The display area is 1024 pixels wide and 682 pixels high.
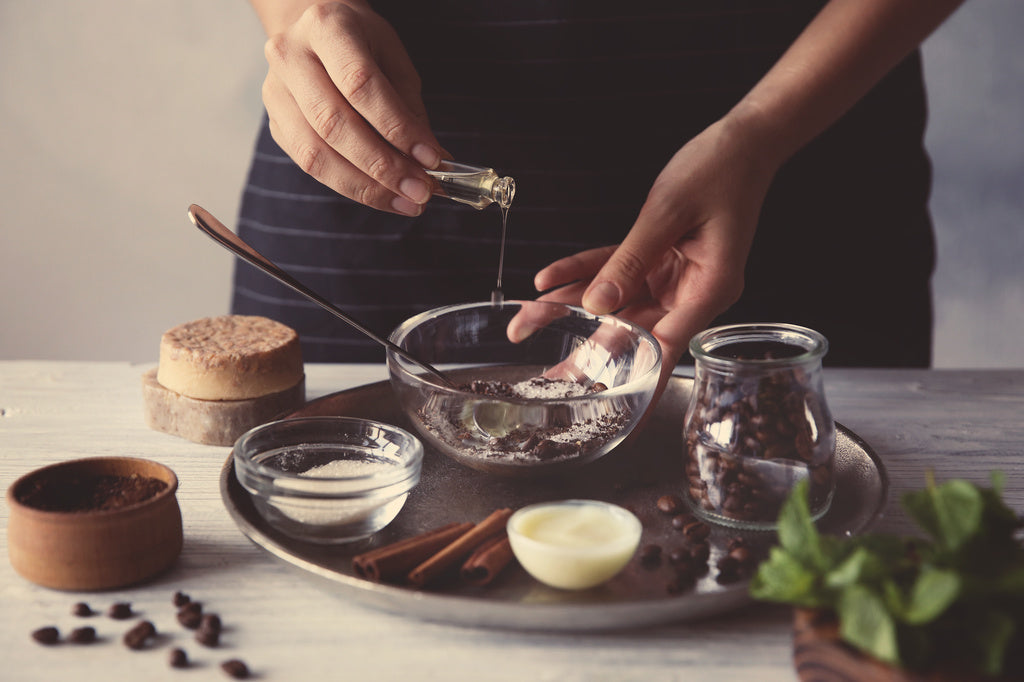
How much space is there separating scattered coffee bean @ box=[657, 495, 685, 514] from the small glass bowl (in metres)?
0.35

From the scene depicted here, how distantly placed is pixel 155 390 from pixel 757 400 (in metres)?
1.05

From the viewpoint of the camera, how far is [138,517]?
117 centimetres

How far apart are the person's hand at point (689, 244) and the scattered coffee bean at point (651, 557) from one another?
0.43m

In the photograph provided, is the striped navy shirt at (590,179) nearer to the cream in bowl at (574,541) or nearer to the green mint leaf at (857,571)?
the cream in bowl at (574,541)

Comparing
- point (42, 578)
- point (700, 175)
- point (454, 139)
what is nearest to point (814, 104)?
point (700, 175)

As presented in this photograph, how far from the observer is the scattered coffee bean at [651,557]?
121cm

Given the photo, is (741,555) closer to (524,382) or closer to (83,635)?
(524,382)

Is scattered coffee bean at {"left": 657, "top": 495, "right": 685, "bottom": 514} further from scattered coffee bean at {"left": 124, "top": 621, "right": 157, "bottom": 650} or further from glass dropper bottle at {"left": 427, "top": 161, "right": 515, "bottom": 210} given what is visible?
scattered coffee bean at {"left": 124, "top": 621, "right": 157, "bottom": 650}

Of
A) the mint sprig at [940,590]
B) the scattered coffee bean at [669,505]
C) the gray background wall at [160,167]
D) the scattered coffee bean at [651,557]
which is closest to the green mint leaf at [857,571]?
the mint sprig at [940,590]

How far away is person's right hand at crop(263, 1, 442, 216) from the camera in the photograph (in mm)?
1521

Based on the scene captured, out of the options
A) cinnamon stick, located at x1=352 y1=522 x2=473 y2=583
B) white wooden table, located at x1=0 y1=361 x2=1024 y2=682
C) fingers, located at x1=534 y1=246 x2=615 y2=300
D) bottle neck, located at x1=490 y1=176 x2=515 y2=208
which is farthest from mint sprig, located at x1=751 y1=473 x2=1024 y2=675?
fingers, located at x1=534 y1=246 x2=615 y2=300

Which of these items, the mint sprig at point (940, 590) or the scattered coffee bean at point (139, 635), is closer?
the mint sprig at point (940, 590)

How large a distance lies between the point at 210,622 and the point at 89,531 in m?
0.19

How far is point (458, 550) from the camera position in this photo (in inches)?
47.3
